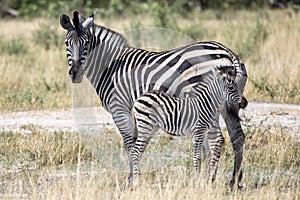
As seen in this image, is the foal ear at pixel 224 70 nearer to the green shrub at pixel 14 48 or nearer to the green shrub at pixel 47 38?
the green shrub at pixel 14 48

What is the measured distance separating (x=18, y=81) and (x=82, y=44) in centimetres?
648

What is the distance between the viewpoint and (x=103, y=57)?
7977mm

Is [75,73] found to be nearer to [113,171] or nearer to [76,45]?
[76,45]

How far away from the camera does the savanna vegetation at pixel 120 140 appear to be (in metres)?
6.60

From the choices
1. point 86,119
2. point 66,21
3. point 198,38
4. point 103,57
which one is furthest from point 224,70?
point 198,38

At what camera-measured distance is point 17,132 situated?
33.1 ft

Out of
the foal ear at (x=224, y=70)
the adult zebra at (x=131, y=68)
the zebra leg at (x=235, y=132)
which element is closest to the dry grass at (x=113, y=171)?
the zebra leg at (x=235, y=132)

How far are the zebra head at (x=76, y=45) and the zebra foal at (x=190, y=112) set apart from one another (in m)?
0.82

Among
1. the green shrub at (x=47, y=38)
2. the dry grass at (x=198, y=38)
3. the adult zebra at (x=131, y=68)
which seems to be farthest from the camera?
the green shrub at (x=47, y=38)

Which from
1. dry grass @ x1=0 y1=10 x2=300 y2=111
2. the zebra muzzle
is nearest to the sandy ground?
dry grass @ x1=0 y1=10 x2=300 y2=111

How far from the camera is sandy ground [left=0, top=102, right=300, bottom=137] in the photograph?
33.8 ft

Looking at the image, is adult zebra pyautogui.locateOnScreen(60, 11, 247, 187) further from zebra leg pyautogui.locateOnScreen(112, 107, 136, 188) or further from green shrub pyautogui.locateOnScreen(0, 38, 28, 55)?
green shrub pyautogui.locateOnScreen(0, 38, 28, 55)

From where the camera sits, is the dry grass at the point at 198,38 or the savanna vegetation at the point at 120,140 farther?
the dry grass at the point at 198,38

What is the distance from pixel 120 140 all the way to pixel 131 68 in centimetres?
181
